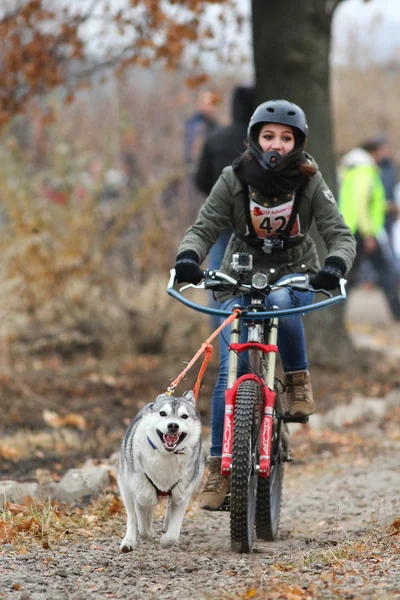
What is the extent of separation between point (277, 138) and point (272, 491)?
1.87m

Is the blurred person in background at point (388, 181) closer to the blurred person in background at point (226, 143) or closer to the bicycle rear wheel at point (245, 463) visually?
the blurred person in background at point (226, 143)

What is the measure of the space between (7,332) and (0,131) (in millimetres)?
2082

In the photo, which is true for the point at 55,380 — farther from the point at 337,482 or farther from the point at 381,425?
the point at 337,482

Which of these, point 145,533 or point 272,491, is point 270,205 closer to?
point 272,491

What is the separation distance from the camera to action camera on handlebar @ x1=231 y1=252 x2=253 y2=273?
221 inches

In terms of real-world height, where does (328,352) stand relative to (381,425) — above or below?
above

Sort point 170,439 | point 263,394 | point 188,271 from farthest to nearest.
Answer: point 263,394, point 188,271, point 170,439

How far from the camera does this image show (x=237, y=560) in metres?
5.30

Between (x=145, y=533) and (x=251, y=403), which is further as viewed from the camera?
(x=145, y=533)

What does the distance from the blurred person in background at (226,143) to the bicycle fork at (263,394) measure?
373 cm

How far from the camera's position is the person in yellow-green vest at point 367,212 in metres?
15.5

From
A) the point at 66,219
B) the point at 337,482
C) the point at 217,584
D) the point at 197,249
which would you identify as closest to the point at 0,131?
the point at 66,219

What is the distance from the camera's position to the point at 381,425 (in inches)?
395

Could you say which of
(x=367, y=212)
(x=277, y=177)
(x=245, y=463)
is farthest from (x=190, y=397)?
(x=367, y=212)
